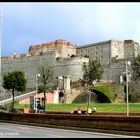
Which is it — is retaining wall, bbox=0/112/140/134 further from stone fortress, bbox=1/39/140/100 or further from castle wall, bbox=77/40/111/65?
castle wall, bbox=77/40/111/65

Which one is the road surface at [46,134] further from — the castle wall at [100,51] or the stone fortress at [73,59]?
the castle wall at [100,51]

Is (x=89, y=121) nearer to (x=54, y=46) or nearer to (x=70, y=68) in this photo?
(x=70, y=68)

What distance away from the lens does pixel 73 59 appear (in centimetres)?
11462

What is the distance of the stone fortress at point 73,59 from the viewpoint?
110562 mm

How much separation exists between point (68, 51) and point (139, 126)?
116997mm

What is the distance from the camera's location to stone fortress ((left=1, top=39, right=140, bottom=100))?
111 meters

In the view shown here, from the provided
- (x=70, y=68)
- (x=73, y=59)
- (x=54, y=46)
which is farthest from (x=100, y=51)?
(x=54, y=46)

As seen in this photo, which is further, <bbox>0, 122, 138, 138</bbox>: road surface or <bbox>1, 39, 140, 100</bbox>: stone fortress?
<bbox>1, 39, 140, 100</bbox>: stone fortress

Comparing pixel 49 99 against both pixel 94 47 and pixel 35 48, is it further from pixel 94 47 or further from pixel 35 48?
pixel 35 48

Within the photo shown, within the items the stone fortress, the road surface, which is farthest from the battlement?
the road surface

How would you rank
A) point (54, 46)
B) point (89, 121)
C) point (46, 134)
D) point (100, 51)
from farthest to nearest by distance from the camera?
1. point (54, 46)
2. point (100, 51)
3. point (89, 121)
4. point (46, 134)

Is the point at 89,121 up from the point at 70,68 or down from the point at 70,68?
down

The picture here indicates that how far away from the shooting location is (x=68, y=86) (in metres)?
91.3

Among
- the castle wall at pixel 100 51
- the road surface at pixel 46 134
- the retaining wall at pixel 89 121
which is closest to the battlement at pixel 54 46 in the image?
the castle wall at pixel 100 51
